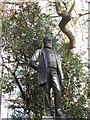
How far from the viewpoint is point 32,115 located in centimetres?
1027

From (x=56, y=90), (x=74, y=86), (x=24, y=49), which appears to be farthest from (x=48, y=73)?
(x=74, y=86)

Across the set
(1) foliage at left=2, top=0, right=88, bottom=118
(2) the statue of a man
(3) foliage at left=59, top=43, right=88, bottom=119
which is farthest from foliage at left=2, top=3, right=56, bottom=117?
(2) the statue of a man

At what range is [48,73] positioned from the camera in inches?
265

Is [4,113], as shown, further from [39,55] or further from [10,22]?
[39,55]

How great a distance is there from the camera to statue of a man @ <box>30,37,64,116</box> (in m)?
6.60

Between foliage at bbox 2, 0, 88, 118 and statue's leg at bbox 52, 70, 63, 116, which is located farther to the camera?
foliage at bbox 2, 0, 88, 118

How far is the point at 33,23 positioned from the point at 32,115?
358cm

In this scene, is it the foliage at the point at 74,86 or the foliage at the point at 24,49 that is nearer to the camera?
the foliage at the point at 74,86

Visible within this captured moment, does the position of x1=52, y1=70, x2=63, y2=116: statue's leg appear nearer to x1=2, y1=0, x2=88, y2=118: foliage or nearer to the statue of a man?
the statue of a man

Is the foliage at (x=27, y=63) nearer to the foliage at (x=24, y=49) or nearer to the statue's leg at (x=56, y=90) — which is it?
the foliage at (x=24, y=49)

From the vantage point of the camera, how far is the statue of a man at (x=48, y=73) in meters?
6.60

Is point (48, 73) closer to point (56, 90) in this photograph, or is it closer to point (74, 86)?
point (56, 90)

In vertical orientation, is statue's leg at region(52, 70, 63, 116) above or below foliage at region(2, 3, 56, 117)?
below

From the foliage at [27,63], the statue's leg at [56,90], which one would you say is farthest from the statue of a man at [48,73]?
the foliage at [27,63]
